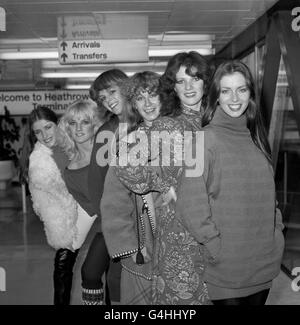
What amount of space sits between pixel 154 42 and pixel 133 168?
22.9 feet

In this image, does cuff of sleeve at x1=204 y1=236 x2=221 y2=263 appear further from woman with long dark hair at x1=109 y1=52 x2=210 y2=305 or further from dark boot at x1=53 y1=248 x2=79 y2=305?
dark boot at x1=53 y1=248 x2=79 y2=305

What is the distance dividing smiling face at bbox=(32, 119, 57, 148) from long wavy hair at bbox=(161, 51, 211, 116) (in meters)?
1.24

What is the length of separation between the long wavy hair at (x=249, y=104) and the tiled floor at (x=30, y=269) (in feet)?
3.78

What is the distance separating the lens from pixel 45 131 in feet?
11.2

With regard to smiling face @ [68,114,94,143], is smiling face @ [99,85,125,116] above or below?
above

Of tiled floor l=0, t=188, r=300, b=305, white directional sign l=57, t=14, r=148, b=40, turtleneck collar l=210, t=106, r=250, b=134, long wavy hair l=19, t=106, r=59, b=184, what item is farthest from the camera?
white directional sign l=57, t=14, r=148, b=40

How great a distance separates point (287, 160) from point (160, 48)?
9.64ft

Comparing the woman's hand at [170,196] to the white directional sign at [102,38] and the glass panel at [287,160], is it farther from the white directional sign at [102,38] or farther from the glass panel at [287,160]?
the white directional sign at [102,38]

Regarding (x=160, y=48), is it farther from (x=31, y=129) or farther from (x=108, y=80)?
(x=108, y=80)

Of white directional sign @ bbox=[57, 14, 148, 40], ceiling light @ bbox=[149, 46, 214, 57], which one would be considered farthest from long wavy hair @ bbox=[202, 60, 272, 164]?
ceiling light @ bbox=[149, 46, 214, 57]

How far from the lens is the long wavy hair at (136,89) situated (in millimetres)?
2350

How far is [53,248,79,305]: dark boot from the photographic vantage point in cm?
326

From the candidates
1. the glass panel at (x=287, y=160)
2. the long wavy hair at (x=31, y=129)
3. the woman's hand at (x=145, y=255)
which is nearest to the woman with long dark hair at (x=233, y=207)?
the woman's hand at (x=145, y=255)
